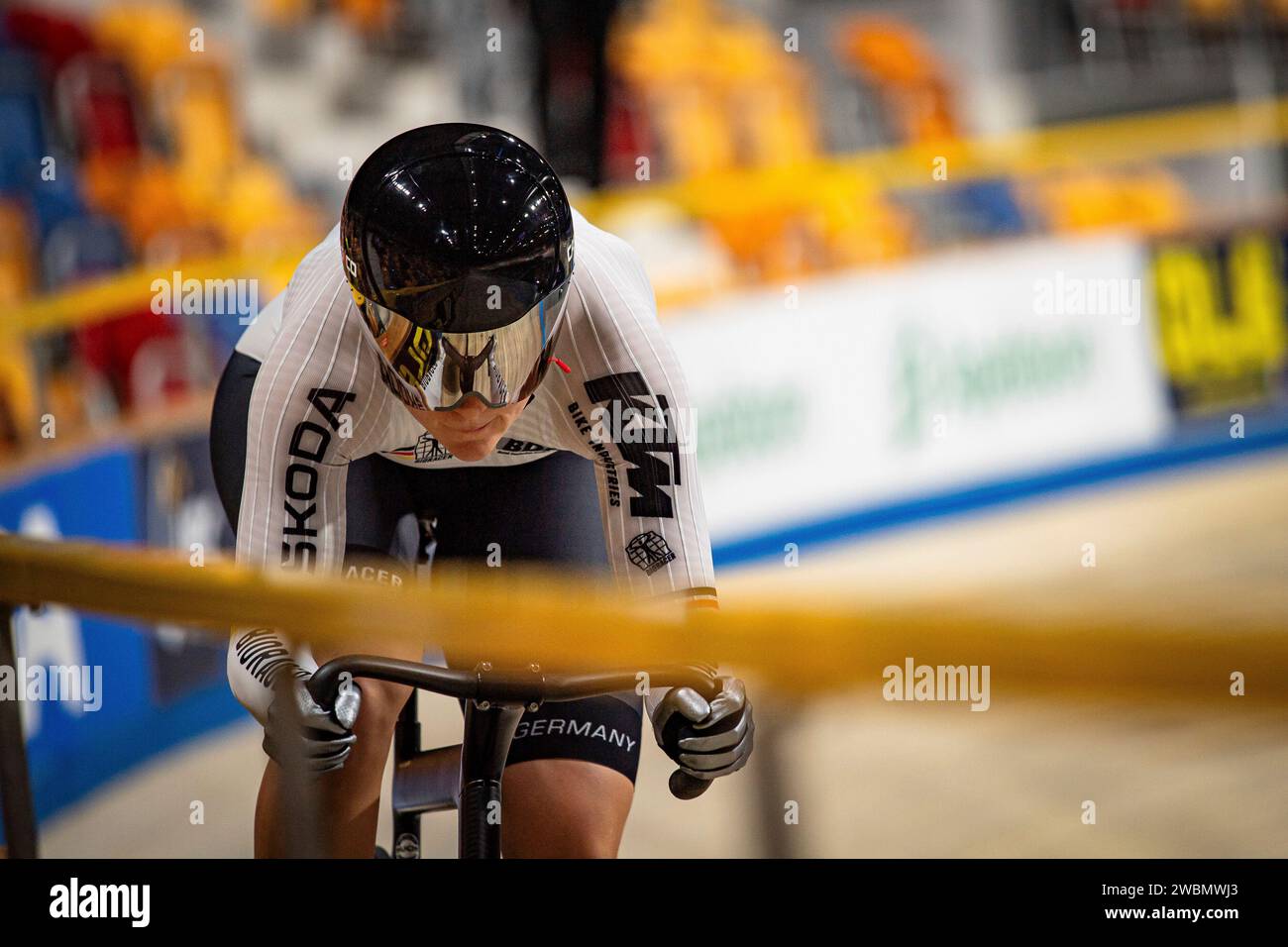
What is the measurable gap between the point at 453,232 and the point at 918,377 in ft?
17.6

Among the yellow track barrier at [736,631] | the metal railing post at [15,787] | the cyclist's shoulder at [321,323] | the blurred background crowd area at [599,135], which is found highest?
the blurred background crowd area at [599,135]

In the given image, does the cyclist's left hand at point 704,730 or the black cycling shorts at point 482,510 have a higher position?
the black cycling shorts at point 482,510

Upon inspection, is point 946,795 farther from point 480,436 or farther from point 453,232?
point 453,232

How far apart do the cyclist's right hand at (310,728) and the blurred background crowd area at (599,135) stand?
3029mm

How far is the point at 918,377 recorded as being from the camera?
6805 mm

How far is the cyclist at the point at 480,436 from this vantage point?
1.70 metres

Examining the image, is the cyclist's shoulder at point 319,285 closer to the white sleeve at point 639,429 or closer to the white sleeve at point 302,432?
the white sleeve at point 302,432

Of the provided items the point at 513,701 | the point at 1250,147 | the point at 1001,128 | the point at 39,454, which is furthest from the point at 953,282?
the point at 513,701

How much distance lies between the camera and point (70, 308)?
459 centimetres

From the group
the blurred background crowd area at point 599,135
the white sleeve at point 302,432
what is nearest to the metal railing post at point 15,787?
the white sleeve at point 302,432

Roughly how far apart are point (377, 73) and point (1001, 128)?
4.10 metres

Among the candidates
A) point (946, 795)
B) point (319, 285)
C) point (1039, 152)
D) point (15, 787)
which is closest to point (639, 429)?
point (319, 285)

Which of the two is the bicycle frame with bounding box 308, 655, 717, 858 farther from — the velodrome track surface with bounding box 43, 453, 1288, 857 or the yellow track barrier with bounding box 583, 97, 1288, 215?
the yellow track barrier with bounding box 583, 97, 1288, 215
